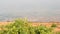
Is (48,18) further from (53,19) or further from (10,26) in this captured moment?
(10,26)

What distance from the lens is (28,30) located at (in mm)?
14031

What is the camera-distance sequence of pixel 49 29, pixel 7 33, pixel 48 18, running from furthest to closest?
pixel 48 18 → pixel 49 29 → pixel 7 33

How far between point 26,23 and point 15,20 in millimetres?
714

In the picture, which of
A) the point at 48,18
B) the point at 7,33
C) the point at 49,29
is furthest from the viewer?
the point at 48,18

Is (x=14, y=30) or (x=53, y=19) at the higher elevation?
(x=14, y=30)

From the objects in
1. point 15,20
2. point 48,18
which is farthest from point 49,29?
point 48,18

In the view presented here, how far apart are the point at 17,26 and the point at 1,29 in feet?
3.39

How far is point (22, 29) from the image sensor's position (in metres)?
13.8

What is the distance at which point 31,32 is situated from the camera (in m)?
14.0

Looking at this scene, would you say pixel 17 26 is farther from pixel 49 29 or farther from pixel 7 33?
pixel 49 29

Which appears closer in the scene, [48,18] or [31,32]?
[31,32]

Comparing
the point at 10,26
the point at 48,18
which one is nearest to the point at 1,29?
the point at 10,26

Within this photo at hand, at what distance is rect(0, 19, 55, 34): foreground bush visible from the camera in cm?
1379

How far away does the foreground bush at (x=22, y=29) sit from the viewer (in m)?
13.8
